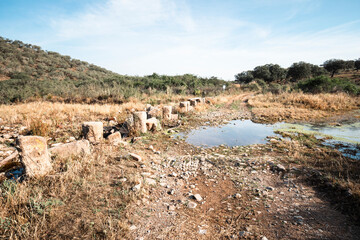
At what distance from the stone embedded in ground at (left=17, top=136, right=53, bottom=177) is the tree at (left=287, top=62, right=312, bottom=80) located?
44985 mm

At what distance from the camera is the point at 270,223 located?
2266mm

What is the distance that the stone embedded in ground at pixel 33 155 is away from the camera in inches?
102

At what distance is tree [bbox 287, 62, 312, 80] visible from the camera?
35.2 metres

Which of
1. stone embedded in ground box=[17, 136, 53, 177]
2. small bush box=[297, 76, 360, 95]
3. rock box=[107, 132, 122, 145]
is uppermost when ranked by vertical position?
small bush box=[297, 76, 360, 95]

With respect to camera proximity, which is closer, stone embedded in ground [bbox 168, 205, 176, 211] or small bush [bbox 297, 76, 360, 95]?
stone embedded in ground [bbox 168, 205, 176, 211]

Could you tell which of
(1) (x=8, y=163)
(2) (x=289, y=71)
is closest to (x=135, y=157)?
(1) (x=8, y=163)

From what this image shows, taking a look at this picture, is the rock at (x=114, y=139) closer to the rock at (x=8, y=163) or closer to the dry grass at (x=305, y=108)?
the rock at (x=8, y=163)

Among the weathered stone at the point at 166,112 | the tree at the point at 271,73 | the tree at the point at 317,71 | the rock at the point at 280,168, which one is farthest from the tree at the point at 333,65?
the rock at the point at 280,168

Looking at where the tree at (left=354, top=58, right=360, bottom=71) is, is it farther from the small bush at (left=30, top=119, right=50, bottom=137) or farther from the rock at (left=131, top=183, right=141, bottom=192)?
the small bush at (left=30, top=119, right=50, bottom=137)

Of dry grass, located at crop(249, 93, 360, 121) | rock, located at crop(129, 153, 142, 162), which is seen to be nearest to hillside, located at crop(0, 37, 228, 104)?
dry grass, located at crop(249, 93, 360, 121)

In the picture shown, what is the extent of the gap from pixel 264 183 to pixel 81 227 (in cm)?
314

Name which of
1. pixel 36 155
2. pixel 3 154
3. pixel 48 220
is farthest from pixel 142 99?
pixel 48 220

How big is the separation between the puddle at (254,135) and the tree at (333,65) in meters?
46.3

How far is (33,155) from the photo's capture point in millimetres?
2652
